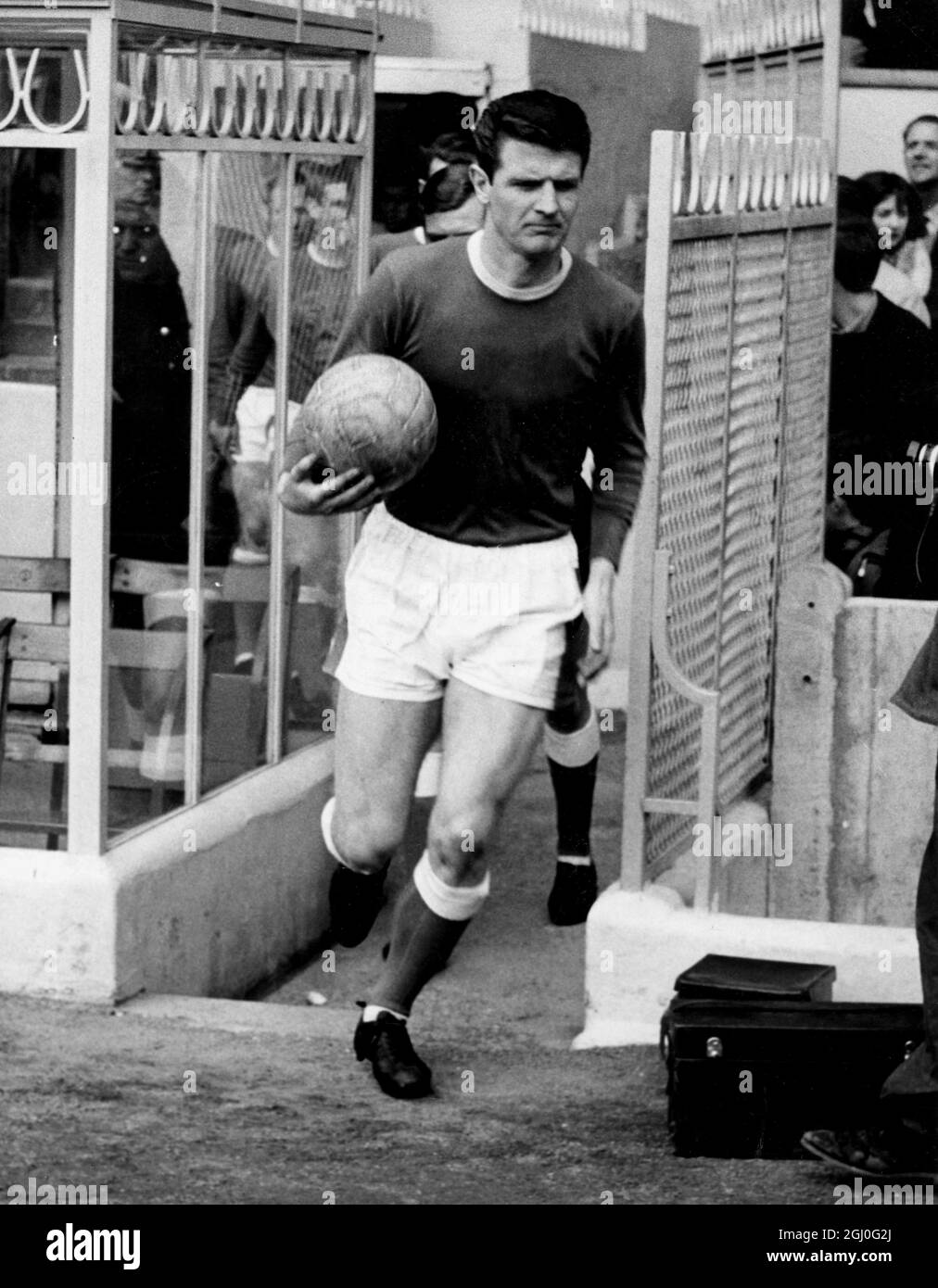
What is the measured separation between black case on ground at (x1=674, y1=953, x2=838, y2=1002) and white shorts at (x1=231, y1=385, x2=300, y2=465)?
241cm

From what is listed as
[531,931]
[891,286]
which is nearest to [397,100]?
[891,286]

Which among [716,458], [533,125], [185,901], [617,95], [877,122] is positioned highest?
[617,95]

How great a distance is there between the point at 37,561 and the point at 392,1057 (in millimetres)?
1943

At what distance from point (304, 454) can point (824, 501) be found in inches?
135

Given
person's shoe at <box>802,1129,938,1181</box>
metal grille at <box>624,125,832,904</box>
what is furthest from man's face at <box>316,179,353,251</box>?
person's shoe at <box>802,1129,938,1181</box>

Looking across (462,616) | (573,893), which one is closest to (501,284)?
(462,616)

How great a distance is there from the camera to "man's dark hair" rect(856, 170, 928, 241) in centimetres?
932

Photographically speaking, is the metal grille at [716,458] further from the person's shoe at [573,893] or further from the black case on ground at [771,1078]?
the black case on ground at [771,1078]

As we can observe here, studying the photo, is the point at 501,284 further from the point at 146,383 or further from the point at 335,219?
the point at 335,219

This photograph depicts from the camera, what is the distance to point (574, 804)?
8.44 m

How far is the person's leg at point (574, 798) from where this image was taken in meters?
8.43

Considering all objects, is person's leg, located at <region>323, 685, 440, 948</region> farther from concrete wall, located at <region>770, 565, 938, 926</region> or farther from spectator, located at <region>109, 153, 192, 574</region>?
concrete wall, located at <region>770, 565, 938, 926</region>

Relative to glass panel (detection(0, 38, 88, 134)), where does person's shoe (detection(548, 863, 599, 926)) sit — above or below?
below

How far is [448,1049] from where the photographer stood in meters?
6.66
